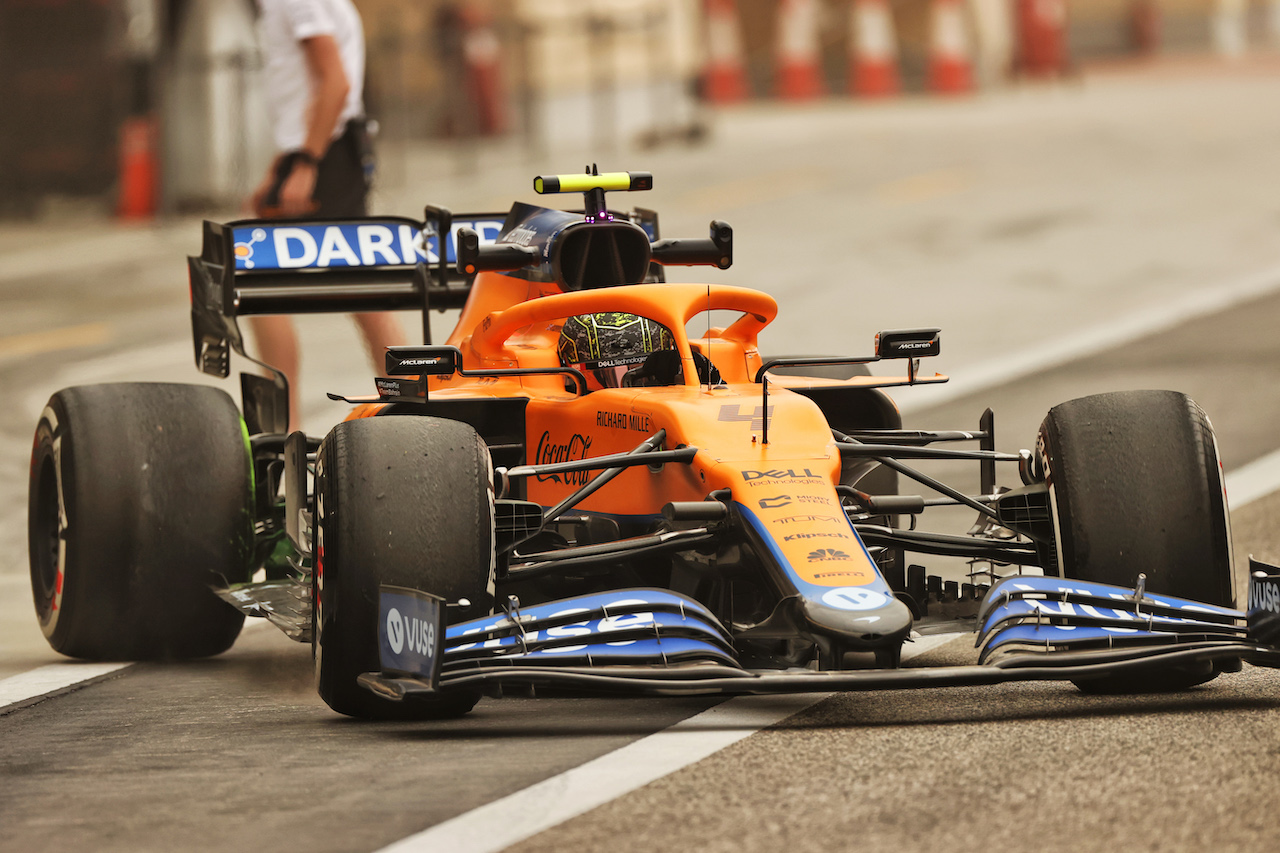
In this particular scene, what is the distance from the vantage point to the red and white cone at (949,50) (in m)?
28.6

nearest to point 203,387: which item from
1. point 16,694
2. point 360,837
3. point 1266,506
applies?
point 16,694

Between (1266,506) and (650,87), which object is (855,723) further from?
(650,87)

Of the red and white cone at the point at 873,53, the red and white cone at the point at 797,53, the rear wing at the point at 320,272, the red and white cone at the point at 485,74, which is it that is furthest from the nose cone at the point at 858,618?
the red and white cone at the point at 797,53

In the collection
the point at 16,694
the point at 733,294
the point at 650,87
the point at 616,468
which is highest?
the point at 650,87

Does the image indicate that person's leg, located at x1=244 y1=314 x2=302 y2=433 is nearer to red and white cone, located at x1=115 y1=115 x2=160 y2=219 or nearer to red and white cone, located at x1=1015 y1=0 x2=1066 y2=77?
red and white cone, located at x1=115 y1=115 x2=160 y2=219

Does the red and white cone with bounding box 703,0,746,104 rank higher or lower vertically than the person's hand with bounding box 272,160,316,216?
higher

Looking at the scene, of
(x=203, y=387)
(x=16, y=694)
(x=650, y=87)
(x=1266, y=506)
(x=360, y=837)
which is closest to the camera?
(x=360, y=837)

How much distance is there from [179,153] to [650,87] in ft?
22.6

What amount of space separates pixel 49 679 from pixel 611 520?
1.89 metres

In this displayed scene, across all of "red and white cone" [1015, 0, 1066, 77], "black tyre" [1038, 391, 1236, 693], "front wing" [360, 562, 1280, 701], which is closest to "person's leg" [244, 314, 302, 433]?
"front wing" [360, 562, 1280, 701]

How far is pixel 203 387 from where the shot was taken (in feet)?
22.6

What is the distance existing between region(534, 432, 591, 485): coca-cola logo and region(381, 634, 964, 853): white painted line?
974 millimetres

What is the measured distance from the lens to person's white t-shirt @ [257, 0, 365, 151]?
8977 mm

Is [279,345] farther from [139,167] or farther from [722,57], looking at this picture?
[722,57]
